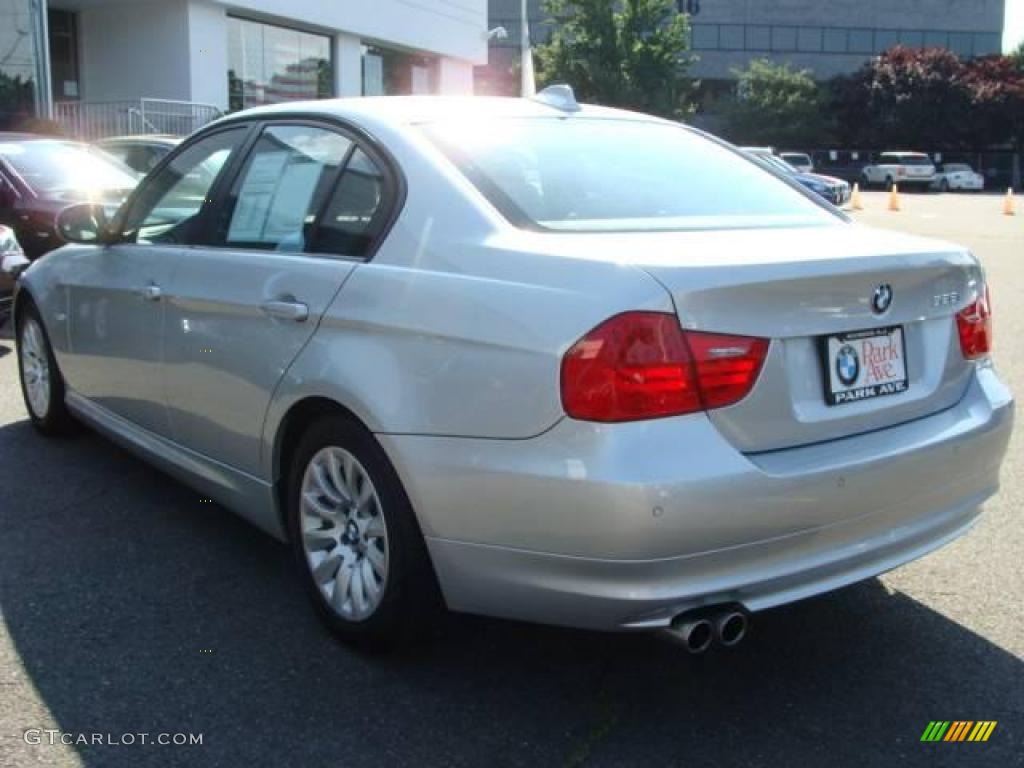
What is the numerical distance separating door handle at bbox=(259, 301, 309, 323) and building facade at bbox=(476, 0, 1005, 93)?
70.8 metres

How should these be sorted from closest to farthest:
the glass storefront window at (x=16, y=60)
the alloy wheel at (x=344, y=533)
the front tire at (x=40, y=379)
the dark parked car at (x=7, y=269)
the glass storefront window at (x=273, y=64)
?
the alloy wheel at (x=344, y=533) < the front tire at (x=40, y=379) < the dark parked car at (x=7, y=269) < the glass storefront window at (x=16, y=60) < the glass storefront window at (x=273, y=64)

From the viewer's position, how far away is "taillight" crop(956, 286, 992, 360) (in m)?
3.35

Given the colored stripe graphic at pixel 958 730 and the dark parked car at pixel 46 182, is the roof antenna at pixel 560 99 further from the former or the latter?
the dark parked car at pixel 46 182

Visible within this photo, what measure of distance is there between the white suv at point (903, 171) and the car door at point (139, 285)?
160 ft

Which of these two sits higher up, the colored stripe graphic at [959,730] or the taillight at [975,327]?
the taillight at [975,327]

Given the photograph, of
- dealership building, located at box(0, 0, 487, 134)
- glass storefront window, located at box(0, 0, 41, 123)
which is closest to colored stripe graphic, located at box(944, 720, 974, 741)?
dealership building, located at box(0, 0, 487, 134)

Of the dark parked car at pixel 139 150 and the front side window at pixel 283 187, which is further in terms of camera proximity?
the dark parked car at pixel 139 150

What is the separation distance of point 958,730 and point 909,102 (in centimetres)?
6245

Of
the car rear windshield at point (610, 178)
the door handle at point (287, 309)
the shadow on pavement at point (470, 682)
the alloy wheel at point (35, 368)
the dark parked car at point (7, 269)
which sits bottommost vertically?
the shadow on pavement at point (470, 682)

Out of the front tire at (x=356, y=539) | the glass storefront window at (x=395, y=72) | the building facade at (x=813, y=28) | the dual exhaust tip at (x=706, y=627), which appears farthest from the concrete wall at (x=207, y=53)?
the building facade at (x=813, y=28)

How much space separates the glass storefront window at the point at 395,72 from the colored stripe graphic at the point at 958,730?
2792cm

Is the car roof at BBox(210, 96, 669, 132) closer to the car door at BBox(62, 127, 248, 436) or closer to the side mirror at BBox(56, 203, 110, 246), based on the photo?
the car door at BBox(62, 127, 248, 436)

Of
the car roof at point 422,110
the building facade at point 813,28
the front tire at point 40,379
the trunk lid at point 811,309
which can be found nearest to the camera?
the trunk lid at point 811,309

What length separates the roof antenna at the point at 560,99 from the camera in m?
3.99
